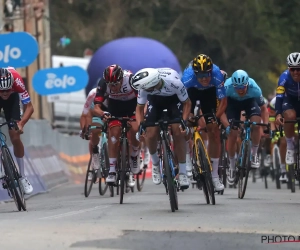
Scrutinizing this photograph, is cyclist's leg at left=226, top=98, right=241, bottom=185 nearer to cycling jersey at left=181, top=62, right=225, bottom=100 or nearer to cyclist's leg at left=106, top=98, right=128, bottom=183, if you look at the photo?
cycling jersey at left=181, top=62, right=225, bottom=100

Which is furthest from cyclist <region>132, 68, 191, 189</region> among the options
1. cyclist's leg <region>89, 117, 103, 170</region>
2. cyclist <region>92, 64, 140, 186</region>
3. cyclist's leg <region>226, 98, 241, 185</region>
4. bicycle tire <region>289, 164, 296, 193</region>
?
bicycle tire <region>289, 164, 296, 193</region>

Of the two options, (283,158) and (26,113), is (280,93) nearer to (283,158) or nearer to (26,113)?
(26,113)

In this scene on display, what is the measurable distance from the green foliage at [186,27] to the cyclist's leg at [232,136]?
106 ft

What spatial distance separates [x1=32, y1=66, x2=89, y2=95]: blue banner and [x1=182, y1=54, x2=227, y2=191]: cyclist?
1328 centimetres

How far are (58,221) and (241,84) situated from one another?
16.8ft

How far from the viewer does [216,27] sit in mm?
53500

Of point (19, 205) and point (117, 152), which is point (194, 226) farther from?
point (117, 152)

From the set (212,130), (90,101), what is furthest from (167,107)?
(90,101)

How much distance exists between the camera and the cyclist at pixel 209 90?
568 inches

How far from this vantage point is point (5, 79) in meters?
13.8

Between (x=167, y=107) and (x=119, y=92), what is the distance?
241 cm

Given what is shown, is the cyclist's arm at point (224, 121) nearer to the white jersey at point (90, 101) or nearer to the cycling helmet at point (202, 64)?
the cycling helmet at point (202, 64)

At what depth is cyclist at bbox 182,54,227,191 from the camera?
1443cm

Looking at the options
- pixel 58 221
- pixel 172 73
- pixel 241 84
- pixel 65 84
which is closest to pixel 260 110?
pixel 241 84
